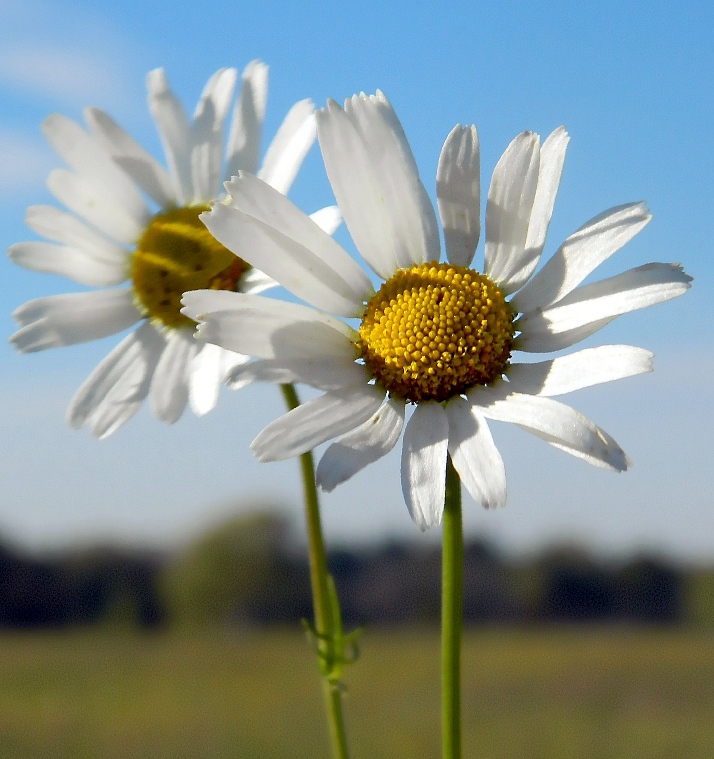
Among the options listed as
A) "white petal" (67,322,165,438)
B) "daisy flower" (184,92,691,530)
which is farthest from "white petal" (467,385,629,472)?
"white petal" (67,322,165,438)

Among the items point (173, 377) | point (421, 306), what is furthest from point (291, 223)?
point (173, 377)

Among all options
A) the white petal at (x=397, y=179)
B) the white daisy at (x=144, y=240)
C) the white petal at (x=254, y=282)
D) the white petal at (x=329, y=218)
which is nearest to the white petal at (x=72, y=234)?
the white daisy at (x=144, y=240)

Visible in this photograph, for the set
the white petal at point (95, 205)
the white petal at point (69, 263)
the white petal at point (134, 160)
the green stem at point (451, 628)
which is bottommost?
the green stem at point (451, 628)

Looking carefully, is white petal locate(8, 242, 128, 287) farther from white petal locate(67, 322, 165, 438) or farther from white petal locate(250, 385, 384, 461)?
white petal locate(250, 385, 384, 461)

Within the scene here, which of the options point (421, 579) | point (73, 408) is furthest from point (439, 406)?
point (421, 579)

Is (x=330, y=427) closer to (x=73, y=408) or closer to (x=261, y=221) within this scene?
(x=261, y=221)

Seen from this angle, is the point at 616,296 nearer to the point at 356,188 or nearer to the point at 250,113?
the point at 356,188

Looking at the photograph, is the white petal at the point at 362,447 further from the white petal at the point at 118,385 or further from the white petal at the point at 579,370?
the white petal at the point at 118,385
